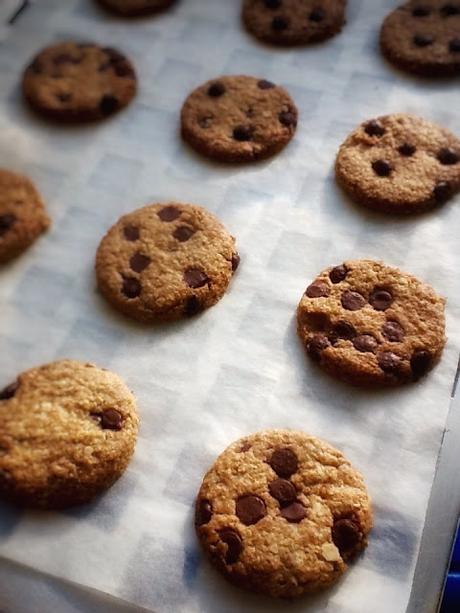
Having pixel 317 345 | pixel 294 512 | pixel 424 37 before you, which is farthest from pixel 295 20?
pixel 294 512

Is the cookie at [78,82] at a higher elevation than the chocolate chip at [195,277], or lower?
higher

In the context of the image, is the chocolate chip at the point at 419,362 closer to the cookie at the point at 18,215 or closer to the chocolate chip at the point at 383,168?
the chocolate chip at the point at 383,168

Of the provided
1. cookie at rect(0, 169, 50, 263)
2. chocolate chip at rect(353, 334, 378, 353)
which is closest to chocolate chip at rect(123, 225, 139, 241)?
Result: cookie at rect(0, 169, 50, 263)

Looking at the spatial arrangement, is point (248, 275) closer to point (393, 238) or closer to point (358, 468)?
point (393, 238)

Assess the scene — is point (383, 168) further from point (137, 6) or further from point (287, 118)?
point (137, 6)

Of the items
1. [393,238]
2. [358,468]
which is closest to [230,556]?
[358,468]

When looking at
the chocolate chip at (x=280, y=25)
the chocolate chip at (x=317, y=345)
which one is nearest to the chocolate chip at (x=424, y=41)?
the chocolate chip at (x=280, y=25)

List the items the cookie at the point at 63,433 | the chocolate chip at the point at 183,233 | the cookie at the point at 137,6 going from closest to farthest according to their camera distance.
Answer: the cookie at the point at 63,433 → the chocolate chip at the point at 183,233 → the cookie at the point at 137,6

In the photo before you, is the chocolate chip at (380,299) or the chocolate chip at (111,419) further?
the chocolate chip at (380,299)
